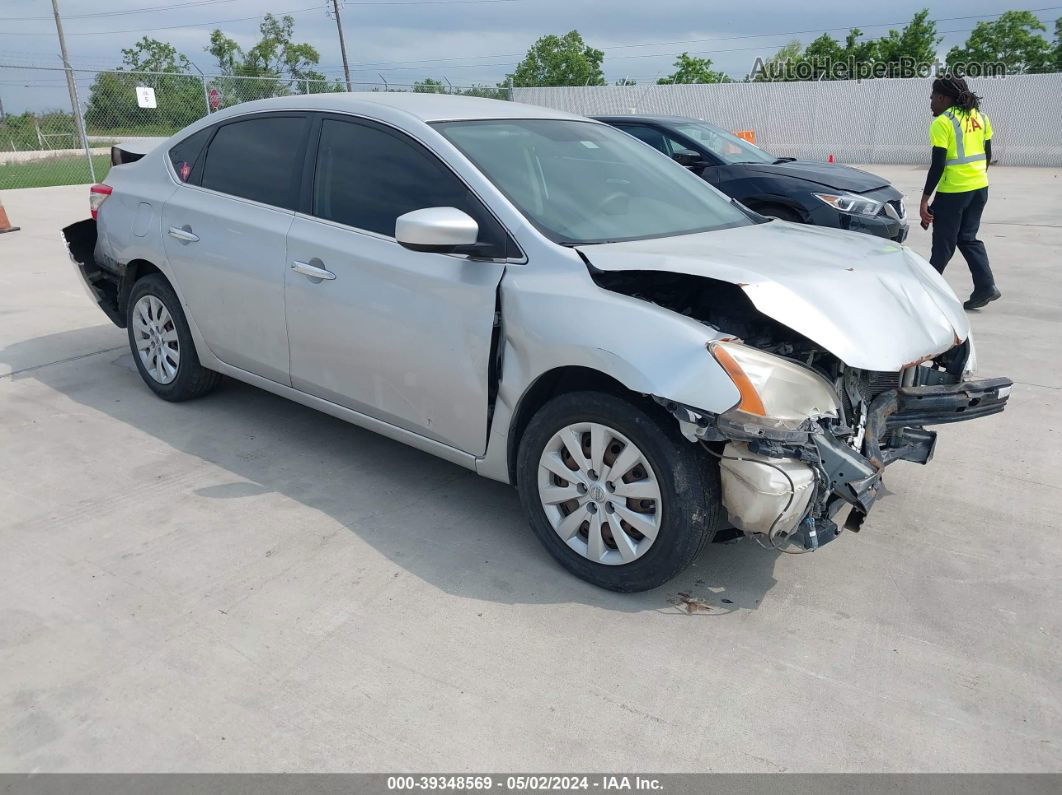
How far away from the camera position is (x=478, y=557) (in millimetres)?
3613

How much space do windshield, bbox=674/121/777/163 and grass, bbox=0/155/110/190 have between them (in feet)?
48.7

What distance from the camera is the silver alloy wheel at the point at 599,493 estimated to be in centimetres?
316

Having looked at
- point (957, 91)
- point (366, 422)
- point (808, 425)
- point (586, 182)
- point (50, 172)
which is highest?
point (957, 91)

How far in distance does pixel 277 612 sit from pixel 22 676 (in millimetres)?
812

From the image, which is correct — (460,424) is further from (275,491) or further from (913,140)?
(913,140)

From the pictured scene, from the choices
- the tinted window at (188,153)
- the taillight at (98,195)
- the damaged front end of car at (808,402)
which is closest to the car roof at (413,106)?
the tinted window at (188,153)

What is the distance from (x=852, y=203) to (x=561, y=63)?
171 feet

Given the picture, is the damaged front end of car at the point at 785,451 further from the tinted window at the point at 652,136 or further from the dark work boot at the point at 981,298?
the tinted window at the point at 652,136

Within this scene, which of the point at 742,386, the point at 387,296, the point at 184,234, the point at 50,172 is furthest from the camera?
the point at 50,172

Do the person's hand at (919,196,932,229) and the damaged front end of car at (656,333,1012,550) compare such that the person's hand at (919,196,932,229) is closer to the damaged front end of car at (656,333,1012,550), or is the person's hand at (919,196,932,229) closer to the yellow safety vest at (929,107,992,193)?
the yellow safety vest at (929,107,992,193)

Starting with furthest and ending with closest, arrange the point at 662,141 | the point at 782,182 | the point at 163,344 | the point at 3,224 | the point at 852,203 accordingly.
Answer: the point at 3,224 → the point at 662,141 → the point at 782,182 → the point at 852,203 → the point at 163,344

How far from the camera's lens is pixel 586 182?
3982 mm

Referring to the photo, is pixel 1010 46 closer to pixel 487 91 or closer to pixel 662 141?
pixel 487 91
